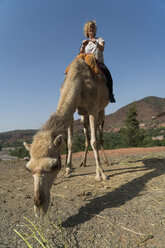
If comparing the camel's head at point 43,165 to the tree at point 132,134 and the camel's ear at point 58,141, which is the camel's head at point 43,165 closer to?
the camel's ear at point 58,141

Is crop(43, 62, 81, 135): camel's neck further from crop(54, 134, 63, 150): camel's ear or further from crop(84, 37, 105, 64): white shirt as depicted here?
crop(84, 37, 105, 64): white shirt

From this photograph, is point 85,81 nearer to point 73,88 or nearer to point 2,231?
point 73,88

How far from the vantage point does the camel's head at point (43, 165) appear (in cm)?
217

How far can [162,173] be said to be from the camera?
4.57 meters

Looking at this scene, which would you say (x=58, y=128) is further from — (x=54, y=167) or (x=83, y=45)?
(x=83, y=45)

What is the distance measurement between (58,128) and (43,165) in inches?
29.5

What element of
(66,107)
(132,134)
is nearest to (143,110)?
(132,134)

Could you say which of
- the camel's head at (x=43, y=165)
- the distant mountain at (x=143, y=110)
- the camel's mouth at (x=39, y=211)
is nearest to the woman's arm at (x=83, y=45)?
the camel's head at (x=43, y=165)

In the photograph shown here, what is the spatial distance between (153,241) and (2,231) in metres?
1.73

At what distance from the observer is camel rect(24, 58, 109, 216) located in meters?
2.24

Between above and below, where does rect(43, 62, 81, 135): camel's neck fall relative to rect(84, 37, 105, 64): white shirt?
below

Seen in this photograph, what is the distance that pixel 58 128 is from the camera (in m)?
2.85

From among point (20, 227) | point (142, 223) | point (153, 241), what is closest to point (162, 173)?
point (142, 223)

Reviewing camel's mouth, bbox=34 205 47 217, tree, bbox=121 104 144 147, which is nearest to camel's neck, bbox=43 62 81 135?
camel's mouth, bbox=34 205 47 217
